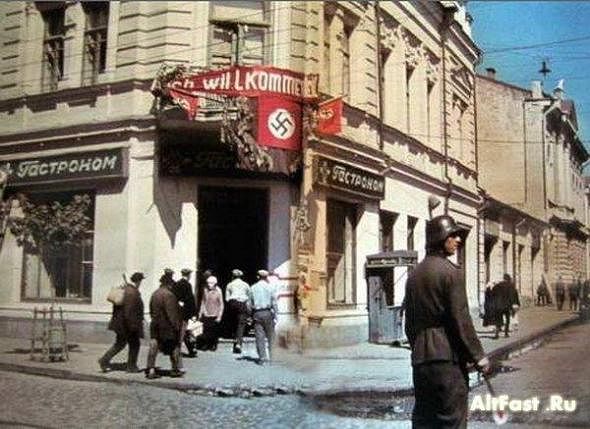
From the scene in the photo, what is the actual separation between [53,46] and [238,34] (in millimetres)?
603

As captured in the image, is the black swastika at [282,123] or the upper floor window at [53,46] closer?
the black swastika at [282,123]

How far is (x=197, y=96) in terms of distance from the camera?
199 centimetres

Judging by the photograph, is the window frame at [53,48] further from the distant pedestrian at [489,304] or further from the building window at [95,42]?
the distant pedestrian at [489,304]

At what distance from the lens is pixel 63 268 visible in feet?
7.02

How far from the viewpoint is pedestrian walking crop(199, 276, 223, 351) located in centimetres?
198

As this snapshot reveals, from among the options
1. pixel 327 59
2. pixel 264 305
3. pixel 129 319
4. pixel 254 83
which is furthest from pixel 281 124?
pixel 129 319

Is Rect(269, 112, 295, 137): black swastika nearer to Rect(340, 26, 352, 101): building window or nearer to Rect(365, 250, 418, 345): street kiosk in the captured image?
Rect(340, 26, 352, 101): building window

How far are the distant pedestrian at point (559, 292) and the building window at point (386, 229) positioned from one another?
564 mm

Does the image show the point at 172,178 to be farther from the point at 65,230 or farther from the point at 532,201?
the point at 532,201

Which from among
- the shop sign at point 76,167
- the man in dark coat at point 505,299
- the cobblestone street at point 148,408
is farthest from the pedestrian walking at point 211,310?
the man in dark coat at point 505,299

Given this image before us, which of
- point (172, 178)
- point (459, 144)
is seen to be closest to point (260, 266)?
point (172, 178)

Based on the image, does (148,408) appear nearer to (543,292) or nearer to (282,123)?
(282,123)

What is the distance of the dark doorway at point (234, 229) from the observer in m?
1.98

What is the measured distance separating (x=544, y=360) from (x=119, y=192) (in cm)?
143
